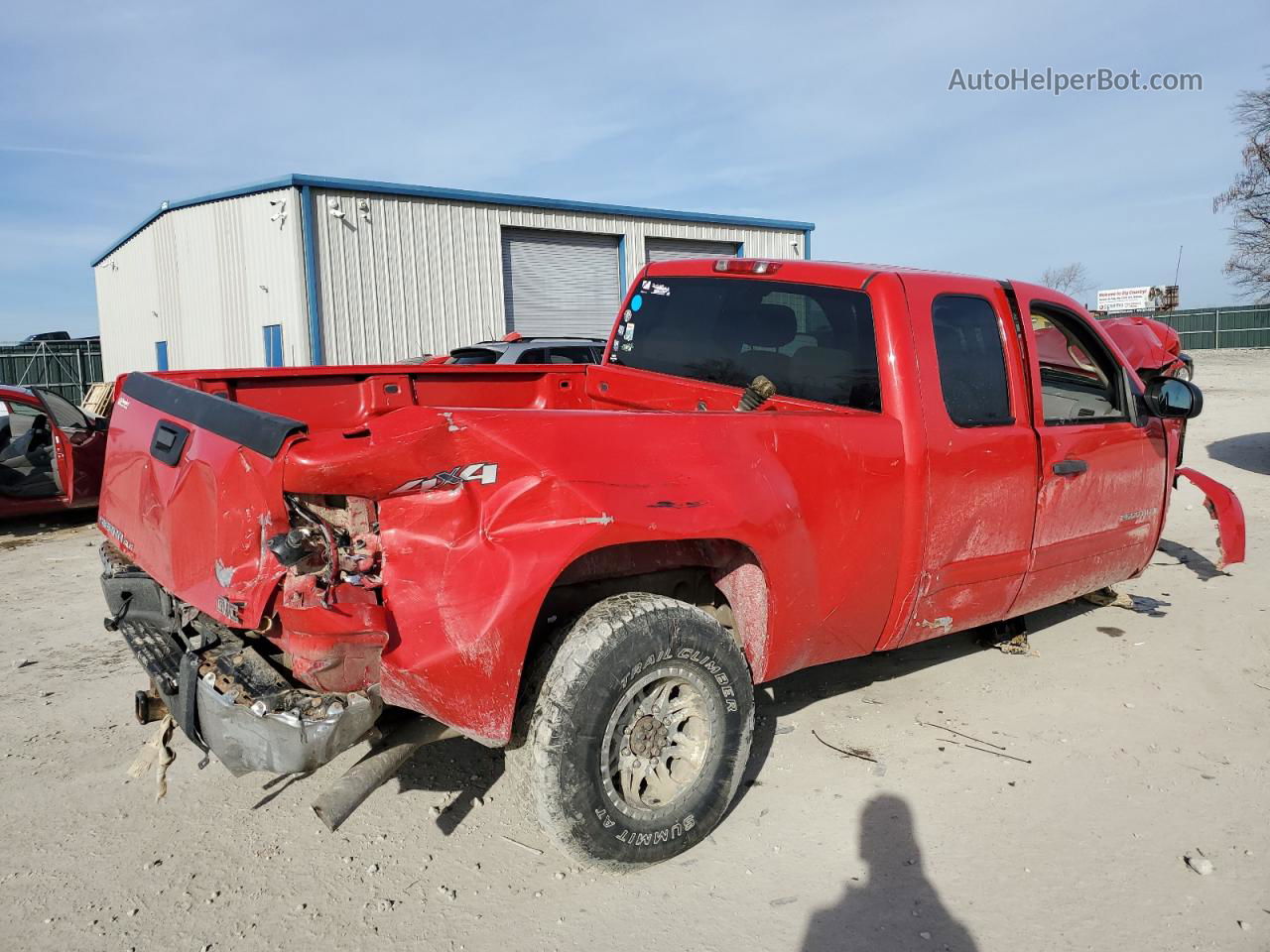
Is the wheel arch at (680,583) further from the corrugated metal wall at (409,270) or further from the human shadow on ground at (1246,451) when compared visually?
the corrugated metal wall at (409,270)

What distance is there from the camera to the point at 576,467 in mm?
2635

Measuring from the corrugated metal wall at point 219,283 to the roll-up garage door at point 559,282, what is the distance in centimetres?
442

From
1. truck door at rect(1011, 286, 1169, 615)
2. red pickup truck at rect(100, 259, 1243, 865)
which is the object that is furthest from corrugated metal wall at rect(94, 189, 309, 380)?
truck door at rect(1011, 286, 1169, 615)

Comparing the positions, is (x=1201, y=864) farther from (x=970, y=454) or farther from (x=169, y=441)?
(x=169, y=441)

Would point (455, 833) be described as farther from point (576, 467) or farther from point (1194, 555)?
point (1194, 555)

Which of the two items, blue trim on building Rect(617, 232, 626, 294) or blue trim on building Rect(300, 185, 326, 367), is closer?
blue trim on building Rect(300, 185, 326, 367)

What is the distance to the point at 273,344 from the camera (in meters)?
17.0

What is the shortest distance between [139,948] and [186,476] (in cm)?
139

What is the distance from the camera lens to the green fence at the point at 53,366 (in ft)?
97.0

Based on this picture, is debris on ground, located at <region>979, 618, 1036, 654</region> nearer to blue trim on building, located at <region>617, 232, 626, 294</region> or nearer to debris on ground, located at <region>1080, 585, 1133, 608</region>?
debris on ground, located at <region>1080, 585, 1133, 608</region>

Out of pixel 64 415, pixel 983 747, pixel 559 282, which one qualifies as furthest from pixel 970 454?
pixel 559 282

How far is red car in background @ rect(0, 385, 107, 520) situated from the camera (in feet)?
28.4

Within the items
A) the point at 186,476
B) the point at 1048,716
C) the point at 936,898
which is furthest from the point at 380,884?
the point at 1048,716

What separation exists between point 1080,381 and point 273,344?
15351mm
